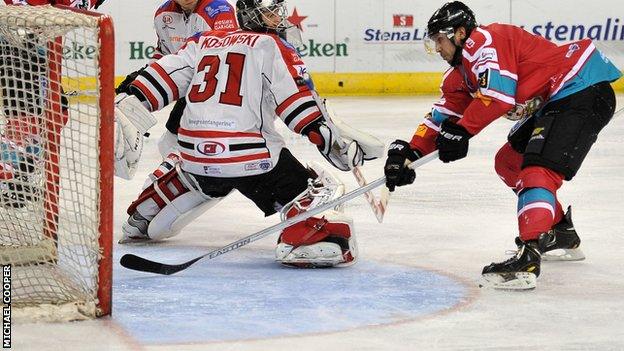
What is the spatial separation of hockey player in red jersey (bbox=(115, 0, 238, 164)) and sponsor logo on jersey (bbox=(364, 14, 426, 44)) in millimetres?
4716

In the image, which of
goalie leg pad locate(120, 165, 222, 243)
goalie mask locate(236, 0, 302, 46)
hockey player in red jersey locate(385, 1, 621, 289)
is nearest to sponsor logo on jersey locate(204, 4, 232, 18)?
goalie leg pad locate(120, 165, 222, 243)

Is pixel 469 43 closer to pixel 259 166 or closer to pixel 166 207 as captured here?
pixel 259 166

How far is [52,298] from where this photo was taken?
10.3ft

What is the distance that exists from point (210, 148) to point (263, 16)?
0.43 metres

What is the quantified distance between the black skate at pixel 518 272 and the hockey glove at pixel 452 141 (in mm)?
320

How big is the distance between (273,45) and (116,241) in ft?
3.29

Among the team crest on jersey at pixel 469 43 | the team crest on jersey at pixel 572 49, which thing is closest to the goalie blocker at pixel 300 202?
the team crest on jersey at pixel 469 43

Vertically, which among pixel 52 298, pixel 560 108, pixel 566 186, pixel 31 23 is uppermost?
pixel 31 23

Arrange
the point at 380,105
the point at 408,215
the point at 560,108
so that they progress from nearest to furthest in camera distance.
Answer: the point at 560,108 < the point at 408,215 < the point at 380,105

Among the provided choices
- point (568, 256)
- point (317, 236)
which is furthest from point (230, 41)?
point (568, 256)

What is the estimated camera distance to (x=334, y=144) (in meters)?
3.74

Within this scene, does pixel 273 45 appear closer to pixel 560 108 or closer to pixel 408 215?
pixel 560 108

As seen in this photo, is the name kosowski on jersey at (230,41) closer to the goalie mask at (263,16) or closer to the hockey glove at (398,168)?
the goalie mask at (263,16)

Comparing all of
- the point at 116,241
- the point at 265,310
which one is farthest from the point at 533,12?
the point at 265,310
